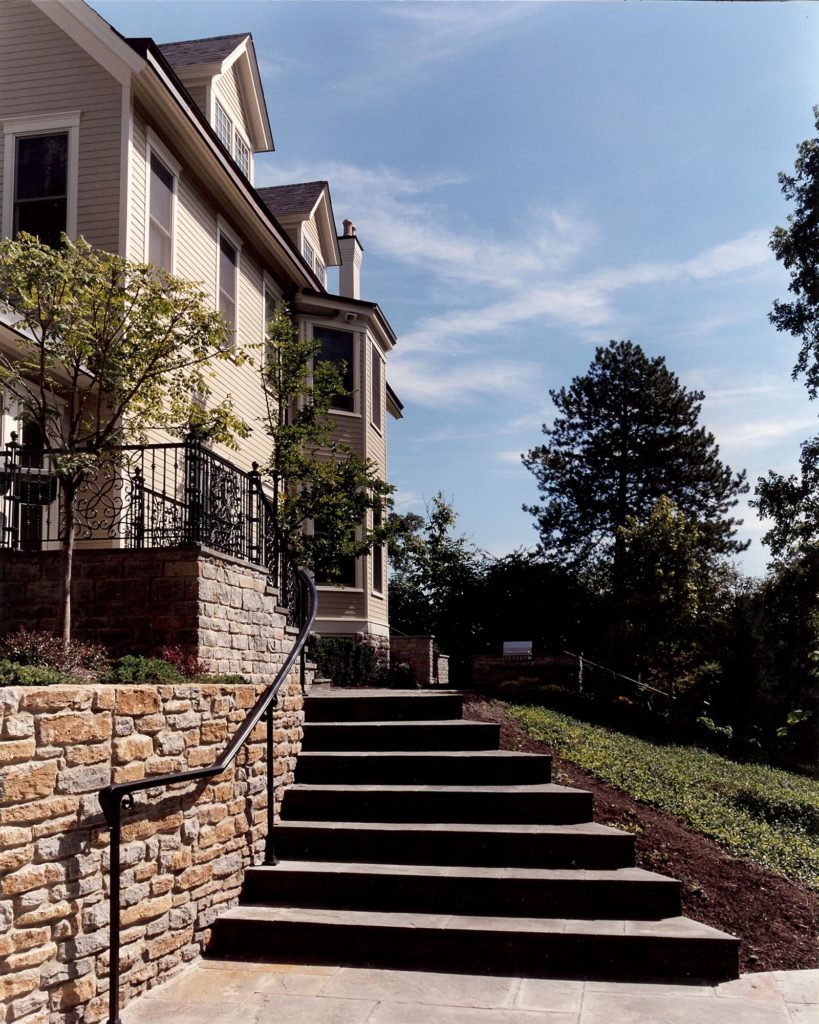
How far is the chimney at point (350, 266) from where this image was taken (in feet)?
69.8

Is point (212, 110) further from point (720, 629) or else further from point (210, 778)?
point (720, 629)

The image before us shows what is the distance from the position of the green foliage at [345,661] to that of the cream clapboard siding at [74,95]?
6170mm

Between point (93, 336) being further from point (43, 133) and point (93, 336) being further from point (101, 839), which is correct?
point (43, 133)

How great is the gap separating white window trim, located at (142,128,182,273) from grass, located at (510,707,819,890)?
23.2 feet

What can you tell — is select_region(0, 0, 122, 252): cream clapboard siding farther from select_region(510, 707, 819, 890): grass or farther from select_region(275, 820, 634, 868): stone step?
select_region(510, 707, 819, 890): grass

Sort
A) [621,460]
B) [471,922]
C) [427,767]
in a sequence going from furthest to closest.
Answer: [621,460] < [427,767] < [471,922]

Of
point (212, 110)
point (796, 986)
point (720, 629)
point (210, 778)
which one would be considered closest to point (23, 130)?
point (212, 110)

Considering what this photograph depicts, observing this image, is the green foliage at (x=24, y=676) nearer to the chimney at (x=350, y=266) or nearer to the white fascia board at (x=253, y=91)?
the white fascia board at (x=253, y=91)

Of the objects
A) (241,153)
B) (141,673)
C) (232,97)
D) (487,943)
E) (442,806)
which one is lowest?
(487,943)

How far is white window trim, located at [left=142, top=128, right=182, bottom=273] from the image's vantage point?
37.4 feet

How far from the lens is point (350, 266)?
21.4m

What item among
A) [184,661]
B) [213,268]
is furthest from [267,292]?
[184,661]

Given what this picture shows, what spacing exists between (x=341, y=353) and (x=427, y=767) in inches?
462

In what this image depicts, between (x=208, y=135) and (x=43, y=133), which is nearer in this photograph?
(x=43, y=133)
